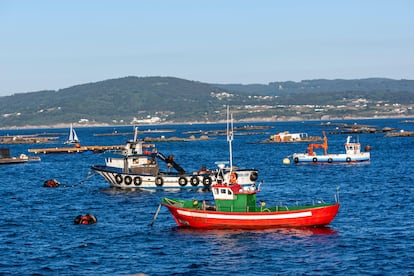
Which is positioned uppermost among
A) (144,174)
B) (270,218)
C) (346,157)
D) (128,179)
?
(144,174)

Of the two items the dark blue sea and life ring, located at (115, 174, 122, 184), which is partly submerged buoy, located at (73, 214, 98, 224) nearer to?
the dark blue sea

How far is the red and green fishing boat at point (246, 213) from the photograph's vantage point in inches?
2197

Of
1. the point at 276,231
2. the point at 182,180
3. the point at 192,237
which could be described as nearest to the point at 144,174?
the point at 182,180

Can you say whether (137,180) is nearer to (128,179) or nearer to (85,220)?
(128,179)

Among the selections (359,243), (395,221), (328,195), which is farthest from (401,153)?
(359,243)

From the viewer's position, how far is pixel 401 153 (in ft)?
485

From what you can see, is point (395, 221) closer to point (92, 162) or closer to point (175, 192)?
point (175, 192)

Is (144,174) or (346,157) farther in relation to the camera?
(346,157)

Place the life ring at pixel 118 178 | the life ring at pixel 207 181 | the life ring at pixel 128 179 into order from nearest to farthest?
1. the life ring at pixel 207 181
2. the life ring at pixel 128 179
3. the life ring at pixel 118 178

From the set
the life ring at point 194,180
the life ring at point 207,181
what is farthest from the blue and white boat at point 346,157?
the life ring at point 194,180

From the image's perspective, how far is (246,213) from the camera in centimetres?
5588

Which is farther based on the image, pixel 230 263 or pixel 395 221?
pixel 395 221

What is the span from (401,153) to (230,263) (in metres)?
108

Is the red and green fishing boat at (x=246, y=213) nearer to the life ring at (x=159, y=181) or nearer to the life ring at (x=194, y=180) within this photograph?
the life ring at (x=194, y=180)
